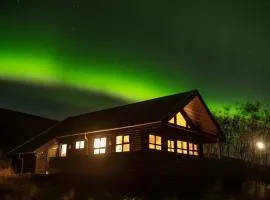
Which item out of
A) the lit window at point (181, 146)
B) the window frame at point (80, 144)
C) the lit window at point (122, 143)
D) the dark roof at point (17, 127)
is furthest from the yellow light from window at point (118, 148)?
the dark roof at point (17, 127)

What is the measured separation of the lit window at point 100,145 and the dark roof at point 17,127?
16.3 meters

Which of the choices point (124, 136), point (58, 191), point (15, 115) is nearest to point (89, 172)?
point (58, 191)

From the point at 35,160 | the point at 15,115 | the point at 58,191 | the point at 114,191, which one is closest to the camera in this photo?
the point at 58,191

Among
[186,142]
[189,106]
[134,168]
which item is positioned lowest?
[134,168]

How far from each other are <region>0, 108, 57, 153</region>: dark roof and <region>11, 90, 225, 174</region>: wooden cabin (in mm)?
7230

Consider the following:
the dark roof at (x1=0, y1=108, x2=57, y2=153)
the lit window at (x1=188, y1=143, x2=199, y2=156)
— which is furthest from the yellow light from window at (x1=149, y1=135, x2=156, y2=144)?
the dark roof at (x1=0, y1=108, x2=57, y2=153)

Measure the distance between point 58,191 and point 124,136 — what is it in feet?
36.1

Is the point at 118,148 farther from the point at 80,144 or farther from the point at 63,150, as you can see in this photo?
the point at 63,150

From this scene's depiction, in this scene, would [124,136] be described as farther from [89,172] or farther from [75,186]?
[75,186]

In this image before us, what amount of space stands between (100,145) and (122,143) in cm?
278

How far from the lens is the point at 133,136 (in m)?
28.8

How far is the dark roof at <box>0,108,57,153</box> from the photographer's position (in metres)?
42.8

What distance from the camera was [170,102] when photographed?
2867 centimetres

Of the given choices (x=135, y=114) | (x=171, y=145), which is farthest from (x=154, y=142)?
(x=135, y=114)
